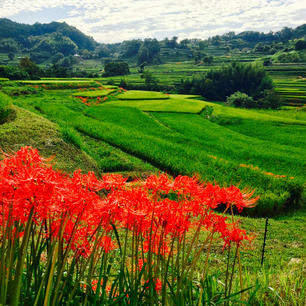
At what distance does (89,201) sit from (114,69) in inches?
3218

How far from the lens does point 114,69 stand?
78.9m

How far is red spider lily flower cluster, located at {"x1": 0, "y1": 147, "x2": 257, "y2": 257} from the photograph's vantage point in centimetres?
125

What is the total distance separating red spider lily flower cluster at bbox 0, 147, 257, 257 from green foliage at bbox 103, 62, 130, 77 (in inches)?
3102

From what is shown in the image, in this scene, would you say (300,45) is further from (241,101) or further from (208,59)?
(241,101)

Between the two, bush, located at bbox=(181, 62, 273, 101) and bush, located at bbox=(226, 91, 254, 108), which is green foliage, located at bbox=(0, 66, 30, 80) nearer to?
bush, located at bbox=(181, 62, 273, 101)

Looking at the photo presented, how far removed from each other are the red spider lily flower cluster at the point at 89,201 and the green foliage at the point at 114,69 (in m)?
78.8

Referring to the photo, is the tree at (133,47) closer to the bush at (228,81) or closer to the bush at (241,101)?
the bush at (228,81)

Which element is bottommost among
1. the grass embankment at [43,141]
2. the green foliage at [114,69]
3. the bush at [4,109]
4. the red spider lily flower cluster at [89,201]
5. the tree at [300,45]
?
the grass embankment at [43,141]

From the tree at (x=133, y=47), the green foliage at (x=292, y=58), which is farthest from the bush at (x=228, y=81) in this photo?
the tree at (x=133, y=47)

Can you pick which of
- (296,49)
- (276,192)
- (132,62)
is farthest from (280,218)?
(132,62)

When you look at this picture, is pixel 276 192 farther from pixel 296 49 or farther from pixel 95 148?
pixel 296 49

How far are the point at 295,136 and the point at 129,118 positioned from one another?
15998mm

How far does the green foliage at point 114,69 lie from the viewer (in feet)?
254

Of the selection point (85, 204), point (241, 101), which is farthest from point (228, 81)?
point (85, 204)
